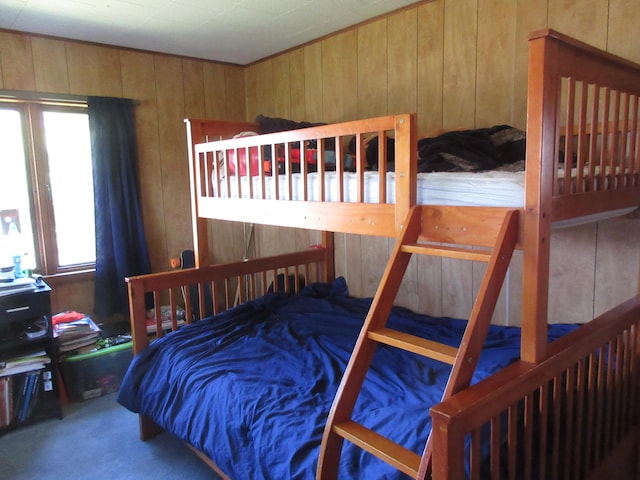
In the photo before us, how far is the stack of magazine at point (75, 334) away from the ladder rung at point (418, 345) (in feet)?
7.44

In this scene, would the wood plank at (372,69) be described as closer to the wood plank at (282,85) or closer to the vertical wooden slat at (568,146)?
the wood plank at (282,85)

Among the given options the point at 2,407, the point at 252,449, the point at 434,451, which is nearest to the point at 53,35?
the point at 2,407

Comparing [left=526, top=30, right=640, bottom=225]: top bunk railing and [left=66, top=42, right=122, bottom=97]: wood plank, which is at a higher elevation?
[left=66, top=42, right=122, bottom=97]: wood plank

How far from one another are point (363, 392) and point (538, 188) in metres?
1.02

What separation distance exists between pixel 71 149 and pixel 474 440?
325 cm

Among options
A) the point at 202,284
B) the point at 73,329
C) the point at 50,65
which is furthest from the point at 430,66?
the point at 73,329

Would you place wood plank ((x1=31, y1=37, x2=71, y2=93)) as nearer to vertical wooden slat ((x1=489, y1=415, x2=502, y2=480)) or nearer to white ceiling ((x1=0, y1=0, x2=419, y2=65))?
white ceiling ((x1=0, y1=0, x2=419, y2=65))

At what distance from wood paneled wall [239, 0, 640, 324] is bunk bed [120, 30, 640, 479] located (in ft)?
1.17

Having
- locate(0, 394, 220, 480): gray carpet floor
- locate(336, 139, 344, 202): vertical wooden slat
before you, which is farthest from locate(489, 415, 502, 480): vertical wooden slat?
locate(0, 394, 220, 480): gray carpet floor

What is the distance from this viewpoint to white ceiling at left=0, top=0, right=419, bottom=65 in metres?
2.57

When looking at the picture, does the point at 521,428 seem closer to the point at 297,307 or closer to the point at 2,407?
the point at 297,307

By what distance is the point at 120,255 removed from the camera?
3.27 m

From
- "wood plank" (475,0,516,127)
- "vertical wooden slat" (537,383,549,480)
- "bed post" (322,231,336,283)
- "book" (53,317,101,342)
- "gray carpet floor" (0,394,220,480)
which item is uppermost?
"wood plank" (475,0,516,127)

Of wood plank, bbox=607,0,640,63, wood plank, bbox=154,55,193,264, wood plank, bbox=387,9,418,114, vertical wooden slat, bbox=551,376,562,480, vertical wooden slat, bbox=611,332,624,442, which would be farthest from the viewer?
wood plank, bbox=154,55,193,264
